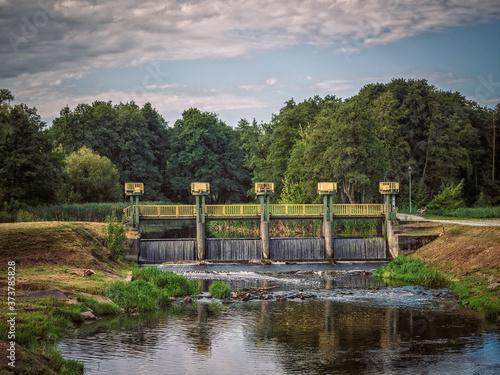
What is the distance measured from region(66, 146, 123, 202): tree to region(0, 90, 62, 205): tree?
15.9m

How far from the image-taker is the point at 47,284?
26297 millimetres

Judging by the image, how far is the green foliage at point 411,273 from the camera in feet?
112

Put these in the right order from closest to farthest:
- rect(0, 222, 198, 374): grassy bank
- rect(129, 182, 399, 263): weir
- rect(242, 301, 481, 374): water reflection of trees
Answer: rect(0, 222, 198, 374): grassy bank
rect(242, 301, 481, 374): water reflection of trees
rect(129, 182, 399, 263): weir

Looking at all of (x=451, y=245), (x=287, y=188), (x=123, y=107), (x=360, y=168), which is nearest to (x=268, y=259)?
(x=451, y=245)

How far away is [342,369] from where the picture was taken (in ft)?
60.4

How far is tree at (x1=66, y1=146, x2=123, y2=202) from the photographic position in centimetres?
7731

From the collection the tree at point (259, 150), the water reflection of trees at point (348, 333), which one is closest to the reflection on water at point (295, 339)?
the water reflection of trees at point (348, 333)

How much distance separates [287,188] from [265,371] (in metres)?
50.5

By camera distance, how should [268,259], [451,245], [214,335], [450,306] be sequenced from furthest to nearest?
1. [268,259]
2. [451,245]
3. [450,306]
4. [214,335]

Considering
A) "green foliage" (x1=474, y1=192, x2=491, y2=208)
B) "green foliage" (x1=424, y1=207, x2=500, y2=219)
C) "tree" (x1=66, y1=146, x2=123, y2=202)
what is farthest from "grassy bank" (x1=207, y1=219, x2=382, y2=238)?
"green foliage" (x1=474, y1=192, x2=491, y2=208)

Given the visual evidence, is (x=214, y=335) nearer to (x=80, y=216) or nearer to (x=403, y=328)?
(x=403, y=328)

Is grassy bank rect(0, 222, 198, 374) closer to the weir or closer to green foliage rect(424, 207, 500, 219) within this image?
the weir

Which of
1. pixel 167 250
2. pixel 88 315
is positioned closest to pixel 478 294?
pixel 88 315

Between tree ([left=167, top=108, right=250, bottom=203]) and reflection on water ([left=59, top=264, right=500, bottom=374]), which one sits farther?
tree ([left=167, top=108, right=250, bottom=203])
